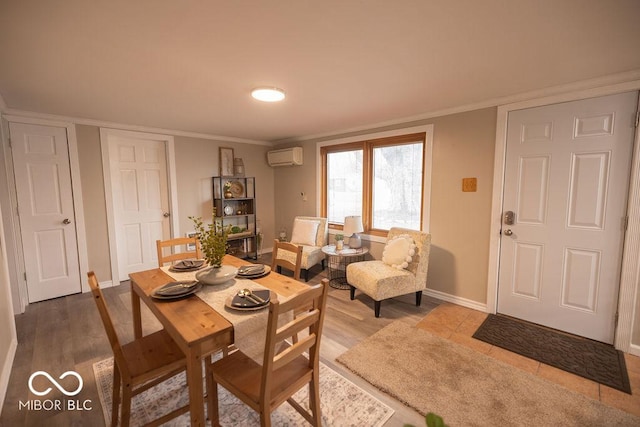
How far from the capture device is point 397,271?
2998 millimetres

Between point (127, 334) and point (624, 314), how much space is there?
170 inches

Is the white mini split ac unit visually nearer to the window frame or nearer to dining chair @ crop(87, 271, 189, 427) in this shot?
the window frame

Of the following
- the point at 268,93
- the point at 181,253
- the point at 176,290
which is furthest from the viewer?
the point at 181,253

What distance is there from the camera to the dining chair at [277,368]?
1.19 meters

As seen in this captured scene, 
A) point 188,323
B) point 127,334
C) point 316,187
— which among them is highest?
point 316,187

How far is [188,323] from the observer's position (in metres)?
1.33

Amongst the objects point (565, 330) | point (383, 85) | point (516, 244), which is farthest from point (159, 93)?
point (565, 330)

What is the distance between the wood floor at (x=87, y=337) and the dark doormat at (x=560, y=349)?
0.69 metres

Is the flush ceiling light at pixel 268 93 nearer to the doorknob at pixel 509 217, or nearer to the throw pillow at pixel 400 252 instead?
the throw pillow at pixel 400 252

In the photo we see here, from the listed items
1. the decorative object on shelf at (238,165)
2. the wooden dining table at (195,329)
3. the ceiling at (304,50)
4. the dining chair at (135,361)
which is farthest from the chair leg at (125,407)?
the decorative object on shelf at (238,165)

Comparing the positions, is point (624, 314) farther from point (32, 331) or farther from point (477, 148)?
point (32, 331)

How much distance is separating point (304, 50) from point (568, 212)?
265 cm

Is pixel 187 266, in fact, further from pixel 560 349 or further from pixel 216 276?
pixel 560 349

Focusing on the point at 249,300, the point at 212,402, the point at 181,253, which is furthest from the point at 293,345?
the point at 181,253
